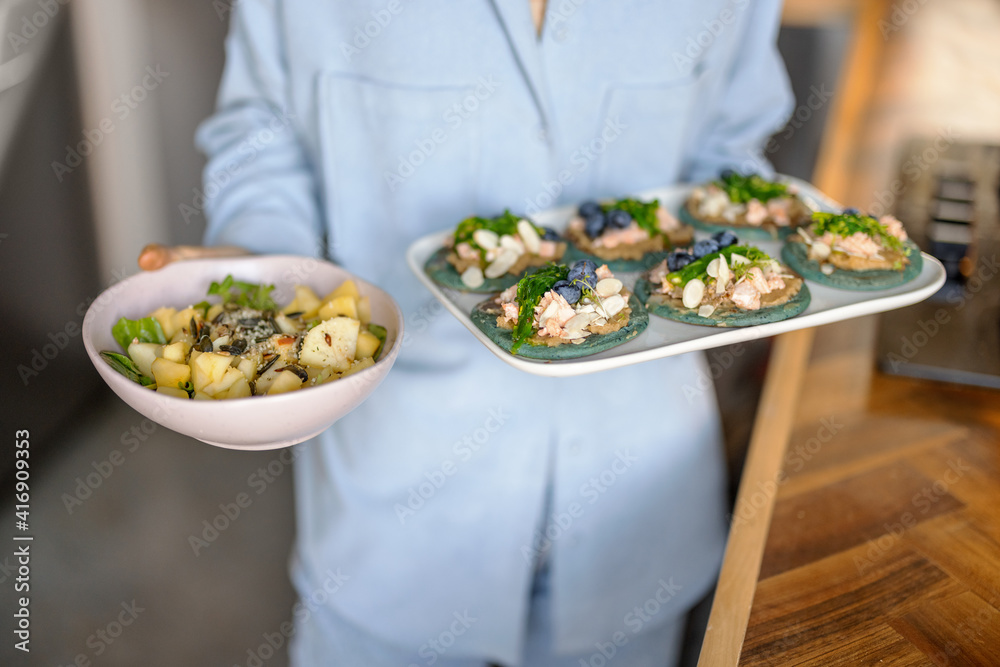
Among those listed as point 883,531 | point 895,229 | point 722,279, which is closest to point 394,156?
point 722,279

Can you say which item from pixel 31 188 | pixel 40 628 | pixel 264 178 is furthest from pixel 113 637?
pixel 264 178

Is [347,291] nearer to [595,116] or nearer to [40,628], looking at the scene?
[595,116]

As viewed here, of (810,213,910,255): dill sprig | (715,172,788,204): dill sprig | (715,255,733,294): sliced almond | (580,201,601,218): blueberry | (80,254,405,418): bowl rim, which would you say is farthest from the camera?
(715,172,788,204): dill sprig

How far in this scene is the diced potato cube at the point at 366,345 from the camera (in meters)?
1.13

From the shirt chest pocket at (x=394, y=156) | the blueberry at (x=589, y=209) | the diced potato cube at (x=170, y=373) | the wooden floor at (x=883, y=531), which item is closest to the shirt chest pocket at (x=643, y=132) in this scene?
the blueberry at (x=589, y=209)

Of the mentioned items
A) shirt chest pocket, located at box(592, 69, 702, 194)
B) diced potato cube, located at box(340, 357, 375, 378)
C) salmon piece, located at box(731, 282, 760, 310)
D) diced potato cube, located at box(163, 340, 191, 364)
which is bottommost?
diced potato cube, located at box(340, 357, 375, 378)

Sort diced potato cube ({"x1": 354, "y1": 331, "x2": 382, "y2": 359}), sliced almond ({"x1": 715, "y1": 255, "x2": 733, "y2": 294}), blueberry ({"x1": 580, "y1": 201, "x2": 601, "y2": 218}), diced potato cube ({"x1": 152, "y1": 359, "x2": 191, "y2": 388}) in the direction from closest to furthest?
1. diced potato cube ({"x1": 152, "y1": 359, "x2": 191, "y2": 388})
2. diced potato cube ({"x1": 354, "y1": 331, "x2": 382, "y2": 359})
3. sliced almond ({"x1": 715, "y1": 255, "x2": 733, "y2": 294})
4. blueberry ({"x1": 580, "y1": 201, "x2": 601, "y2": 218})

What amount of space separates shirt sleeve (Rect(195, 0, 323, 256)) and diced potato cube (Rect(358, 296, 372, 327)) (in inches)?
11.3

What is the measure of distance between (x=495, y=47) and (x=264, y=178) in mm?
547

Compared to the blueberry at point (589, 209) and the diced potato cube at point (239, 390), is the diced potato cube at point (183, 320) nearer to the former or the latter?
the diced potato cube at point (239, 390)

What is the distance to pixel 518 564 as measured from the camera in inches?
62.6

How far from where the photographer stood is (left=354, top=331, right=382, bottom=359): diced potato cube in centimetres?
113

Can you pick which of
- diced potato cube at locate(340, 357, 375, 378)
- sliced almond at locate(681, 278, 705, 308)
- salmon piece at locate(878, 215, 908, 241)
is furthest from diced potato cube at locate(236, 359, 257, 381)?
salmon piece at locate(878, 215, 908, 241)

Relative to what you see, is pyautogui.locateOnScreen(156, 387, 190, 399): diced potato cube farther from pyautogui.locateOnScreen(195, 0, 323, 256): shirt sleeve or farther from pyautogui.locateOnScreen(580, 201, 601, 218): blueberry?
pyautogui.locateOnScreen(580, 201, 601, 218): blueberry
